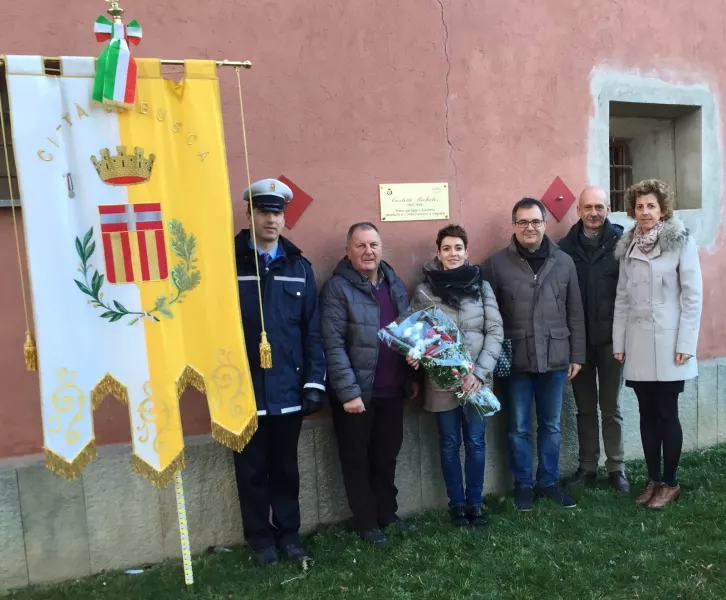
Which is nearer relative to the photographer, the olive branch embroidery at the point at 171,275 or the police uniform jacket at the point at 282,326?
the olive branch embroidery at the point at 171,275

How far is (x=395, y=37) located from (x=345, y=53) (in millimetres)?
386

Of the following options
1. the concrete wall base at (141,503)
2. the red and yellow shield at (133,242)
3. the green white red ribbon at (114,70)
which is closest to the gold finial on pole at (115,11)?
the green white red ribbon at (114,70)

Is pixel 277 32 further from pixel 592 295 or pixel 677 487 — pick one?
pixel 677 487

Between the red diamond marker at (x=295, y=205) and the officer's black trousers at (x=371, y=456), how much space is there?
1.18m

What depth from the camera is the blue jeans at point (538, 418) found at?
392cm

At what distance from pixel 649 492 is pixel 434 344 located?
1.94 metres

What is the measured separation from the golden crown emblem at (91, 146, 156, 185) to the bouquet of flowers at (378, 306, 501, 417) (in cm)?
155

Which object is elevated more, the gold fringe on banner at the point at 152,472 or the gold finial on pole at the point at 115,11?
the gold finial on pole at the point at 115,11

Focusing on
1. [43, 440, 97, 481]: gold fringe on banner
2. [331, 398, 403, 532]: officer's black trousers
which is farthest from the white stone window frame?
[43, 440, 97, 481]: gold fringe on banner

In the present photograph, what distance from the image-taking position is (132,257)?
108 inches

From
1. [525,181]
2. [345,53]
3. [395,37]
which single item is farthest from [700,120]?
[345,53]

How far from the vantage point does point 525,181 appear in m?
4.32

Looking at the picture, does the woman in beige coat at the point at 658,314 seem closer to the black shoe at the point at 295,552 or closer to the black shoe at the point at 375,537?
the black shoe at the point at 375,537

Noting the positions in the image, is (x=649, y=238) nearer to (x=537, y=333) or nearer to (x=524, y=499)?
(x=537, y=333)
